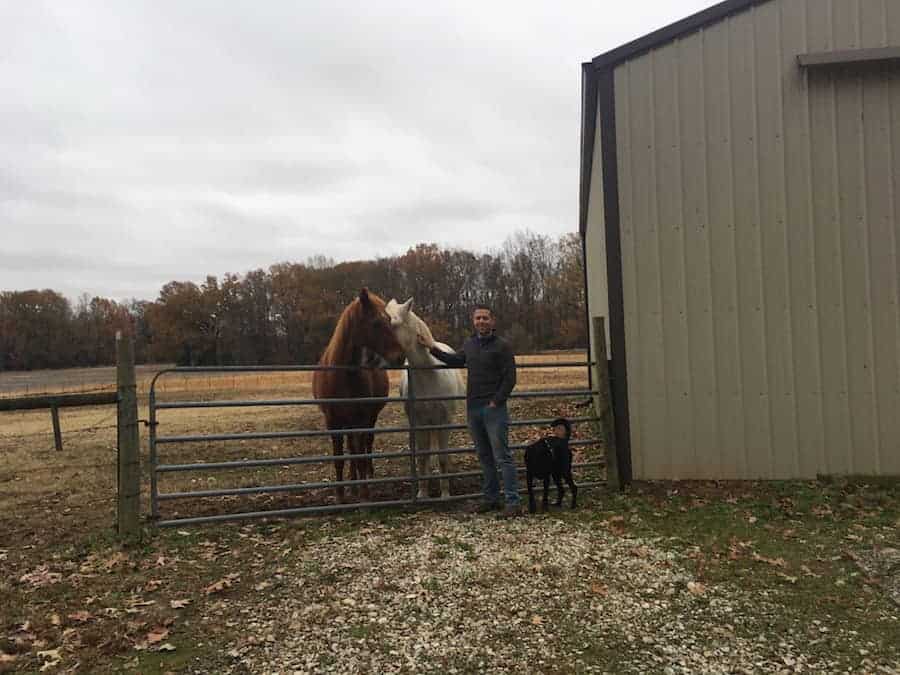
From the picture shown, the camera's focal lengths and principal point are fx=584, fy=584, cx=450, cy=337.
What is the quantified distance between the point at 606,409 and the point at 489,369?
1582mm

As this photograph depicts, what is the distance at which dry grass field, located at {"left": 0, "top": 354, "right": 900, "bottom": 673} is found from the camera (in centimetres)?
296

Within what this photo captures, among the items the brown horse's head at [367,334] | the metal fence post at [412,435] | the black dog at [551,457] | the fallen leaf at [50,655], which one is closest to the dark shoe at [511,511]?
the black dog at [551,457]

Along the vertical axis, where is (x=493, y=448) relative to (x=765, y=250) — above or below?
below

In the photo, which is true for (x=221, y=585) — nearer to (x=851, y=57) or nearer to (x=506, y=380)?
(x=506, y=380)

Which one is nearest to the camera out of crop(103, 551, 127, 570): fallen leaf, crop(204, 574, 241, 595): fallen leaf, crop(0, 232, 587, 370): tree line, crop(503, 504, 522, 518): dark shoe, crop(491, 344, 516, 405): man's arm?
crop(204, 574, 241, 595): fallen leaf

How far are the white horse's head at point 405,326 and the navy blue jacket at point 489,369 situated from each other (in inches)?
26.1

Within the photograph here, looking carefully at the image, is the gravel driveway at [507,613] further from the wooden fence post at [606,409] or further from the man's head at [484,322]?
the man's head at [484,322]

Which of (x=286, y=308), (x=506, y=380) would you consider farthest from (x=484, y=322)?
(x=286, y=308)

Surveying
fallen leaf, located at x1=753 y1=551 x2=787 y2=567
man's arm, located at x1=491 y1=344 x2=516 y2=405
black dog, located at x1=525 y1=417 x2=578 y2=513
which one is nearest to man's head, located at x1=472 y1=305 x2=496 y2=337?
man's arm, located at x1=491 y1=344 x2=516 y2=405

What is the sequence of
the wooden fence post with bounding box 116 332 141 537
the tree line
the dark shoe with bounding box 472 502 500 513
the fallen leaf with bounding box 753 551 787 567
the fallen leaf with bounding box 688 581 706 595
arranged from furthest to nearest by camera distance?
the tree line → the dark shoe with bounding box 472 502 500 513 → the wooden fence post with bounding box 116 332 141 537 → the fallen leaf with bounding box 753 551 787 567 → the fallen leaf with bounding box 688 581 706 595

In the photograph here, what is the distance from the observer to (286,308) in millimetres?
56094

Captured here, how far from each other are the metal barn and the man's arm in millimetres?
1681

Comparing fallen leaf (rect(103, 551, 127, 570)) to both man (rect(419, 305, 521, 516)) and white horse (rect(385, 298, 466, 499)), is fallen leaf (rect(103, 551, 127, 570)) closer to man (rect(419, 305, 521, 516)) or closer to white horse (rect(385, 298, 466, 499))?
white horse (rect(385, 298, 466, 499))

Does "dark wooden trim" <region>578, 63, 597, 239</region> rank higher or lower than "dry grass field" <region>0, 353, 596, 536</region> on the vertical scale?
higher
